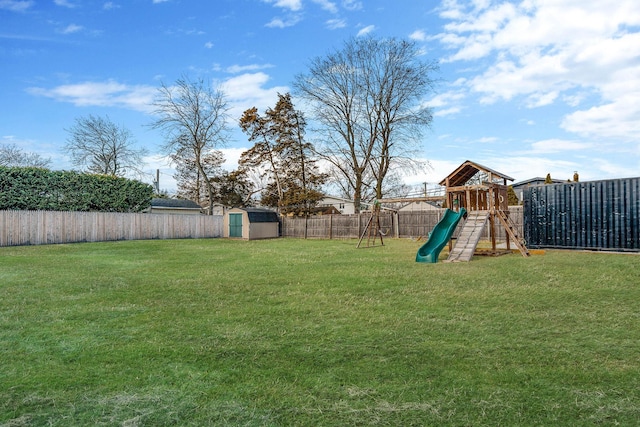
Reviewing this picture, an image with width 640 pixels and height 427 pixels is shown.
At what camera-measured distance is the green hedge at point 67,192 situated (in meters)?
18.4

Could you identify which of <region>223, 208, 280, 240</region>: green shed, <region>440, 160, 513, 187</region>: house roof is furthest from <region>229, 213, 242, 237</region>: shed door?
<region>440, 160, 513, 187</region>: house roof

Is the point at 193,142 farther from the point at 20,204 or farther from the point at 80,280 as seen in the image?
the point at 80,280

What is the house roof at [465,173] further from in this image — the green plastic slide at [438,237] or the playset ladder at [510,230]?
the playset ladder at [510,230]

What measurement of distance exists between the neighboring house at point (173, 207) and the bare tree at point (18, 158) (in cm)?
873

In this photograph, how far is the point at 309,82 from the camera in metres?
29.8

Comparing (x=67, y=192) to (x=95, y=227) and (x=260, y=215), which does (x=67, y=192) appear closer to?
(x=95, y=227)

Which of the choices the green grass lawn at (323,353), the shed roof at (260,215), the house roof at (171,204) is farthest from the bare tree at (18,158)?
the green grass lawn at (323,353)

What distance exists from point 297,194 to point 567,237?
18.5 meters

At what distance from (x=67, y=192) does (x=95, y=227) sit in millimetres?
2245

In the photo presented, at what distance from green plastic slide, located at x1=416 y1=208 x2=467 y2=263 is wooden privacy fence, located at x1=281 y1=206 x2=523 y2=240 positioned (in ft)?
19.4

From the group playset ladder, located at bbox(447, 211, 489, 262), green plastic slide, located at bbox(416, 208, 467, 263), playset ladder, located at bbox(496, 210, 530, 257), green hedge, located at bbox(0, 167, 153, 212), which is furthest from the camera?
green hedge, located at bbox(0, 167, 153, 212)

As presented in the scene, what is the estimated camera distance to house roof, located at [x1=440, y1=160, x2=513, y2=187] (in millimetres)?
12750

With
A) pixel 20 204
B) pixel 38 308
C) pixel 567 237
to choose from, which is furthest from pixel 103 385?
pixel 20 204

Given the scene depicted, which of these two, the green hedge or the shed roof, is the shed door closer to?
the shed roof
